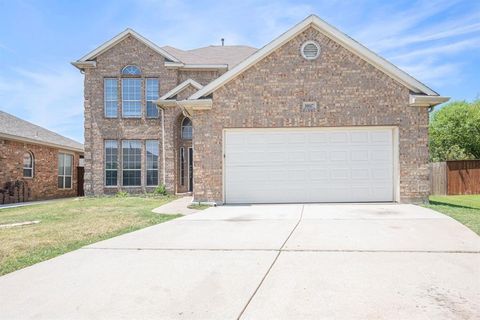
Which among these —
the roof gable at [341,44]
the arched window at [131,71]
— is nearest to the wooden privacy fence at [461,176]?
the roof gable at [341,44]

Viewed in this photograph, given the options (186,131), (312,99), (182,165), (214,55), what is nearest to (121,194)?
(182,165)

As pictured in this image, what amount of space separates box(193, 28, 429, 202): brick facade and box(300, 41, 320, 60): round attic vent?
0.46 feet

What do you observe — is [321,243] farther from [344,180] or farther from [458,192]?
[458,192]

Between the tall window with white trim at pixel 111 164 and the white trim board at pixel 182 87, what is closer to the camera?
the white trim board at pixel 182 87

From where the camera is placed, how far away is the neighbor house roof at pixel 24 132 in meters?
17.5

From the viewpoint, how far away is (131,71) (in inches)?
794

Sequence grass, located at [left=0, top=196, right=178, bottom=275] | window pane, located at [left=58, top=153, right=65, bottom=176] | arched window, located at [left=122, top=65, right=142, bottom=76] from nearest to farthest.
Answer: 1. grass, located at [left=0, top=196, right=178, bottom=275]
2. arched window, located at [left=122, top=65, right=142, bottom=76]
3. window pane, located at [left=58, top=153, right=65, bottom=176]

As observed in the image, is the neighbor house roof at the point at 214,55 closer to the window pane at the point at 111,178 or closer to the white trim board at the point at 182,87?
the white trim board at the point at 182,87

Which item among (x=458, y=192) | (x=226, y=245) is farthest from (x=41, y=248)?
(x=458, y=192)

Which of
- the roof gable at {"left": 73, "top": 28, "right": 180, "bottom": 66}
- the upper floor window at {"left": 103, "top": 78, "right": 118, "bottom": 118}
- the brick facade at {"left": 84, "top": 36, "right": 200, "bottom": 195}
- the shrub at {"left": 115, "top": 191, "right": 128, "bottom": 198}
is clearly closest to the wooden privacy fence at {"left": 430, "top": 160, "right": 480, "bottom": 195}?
the brick facade at {"left": 84, "top": 36, "right": 200, "bottom": 195}

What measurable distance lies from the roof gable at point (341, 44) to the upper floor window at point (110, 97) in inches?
357

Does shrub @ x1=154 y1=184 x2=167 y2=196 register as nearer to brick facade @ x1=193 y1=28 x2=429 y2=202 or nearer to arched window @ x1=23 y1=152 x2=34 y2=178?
arched window @ x1=23 y1=152 x2=34 y2=178

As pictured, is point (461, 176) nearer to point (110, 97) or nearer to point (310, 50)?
point (310, 50)

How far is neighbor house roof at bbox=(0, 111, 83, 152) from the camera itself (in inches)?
688
